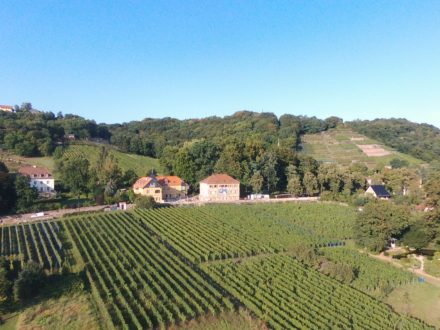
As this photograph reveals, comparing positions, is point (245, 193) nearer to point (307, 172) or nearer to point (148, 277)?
point (307, 172)


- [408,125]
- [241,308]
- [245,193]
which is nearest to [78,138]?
[245,193]

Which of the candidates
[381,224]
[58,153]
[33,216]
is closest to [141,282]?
[381,224]

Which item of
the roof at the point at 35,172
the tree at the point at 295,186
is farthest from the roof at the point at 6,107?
the tree at the point at 295,186

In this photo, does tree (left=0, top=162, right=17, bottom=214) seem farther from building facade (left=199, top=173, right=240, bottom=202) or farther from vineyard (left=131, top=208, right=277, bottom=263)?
building facade (left=199, top=173, right=240, bottom=202)

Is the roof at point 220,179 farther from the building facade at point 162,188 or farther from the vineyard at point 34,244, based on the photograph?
the vineyard at point 34,244

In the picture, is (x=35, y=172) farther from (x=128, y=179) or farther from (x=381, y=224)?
(x=381, y=224)

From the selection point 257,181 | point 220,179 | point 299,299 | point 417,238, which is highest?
→ point 220,179

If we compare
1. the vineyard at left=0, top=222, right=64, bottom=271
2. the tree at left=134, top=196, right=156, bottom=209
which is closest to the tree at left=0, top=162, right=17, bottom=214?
the vineyard at left=0, top=222, right=64, bottom=271
